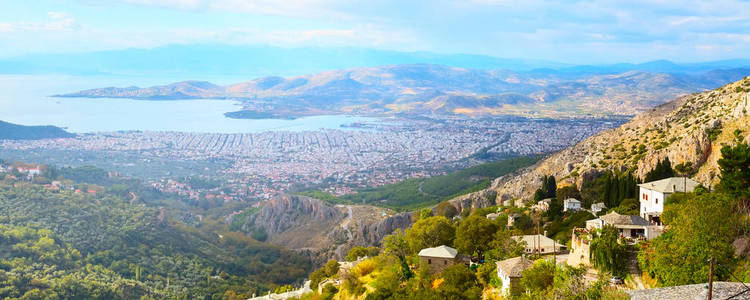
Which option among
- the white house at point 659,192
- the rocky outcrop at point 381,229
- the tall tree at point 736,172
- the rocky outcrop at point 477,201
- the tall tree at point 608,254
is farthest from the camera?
the rocky outcrop at point 381,229

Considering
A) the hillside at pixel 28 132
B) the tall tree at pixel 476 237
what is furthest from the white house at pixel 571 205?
the hillside at pixel 28 132

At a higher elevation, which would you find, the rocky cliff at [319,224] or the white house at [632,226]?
the white house at [632,226]

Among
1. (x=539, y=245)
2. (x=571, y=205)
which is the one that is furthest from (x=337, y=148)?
(x=539, y=245)

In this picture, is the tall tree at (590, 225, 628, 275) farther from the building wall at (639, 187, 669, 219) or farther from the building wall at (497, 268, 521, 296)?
the building wall at (639, 187, 669, 219)

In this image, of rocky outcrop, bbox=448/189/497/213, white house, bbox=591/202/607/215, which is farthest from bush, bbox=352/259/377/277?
rocky outcrop, bbox=448/189/497/213

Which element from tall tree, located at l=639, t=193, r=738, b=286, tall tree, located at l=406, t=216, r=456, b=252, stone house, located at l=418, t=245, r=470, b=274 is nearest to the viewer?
tall tree, located at l=639, t=193, r=738, b=286

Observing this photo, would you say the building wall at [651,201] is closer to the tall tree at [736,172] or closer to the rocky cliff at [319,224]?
the tall tree at [736,172]

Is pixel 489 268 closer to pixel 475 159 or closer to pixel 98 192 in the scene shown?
pixel 98 192
